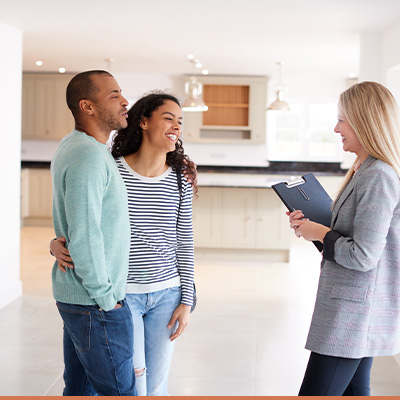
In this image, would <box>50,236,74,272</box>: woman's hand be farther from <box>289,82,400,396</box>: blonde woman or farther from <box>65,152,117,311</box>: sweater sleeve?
<box>289,82,400,396</box>: blonde woman

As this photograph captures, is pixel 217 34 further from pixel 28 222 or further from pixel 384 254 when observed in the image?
pixel 28 222

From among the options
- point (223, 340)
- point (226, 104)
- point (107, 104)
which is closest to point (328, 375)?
point (107, 104)

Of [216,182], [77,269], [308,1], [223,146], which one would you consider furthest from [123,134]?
[223,146]

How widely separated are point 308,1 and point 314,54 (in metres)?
2.91

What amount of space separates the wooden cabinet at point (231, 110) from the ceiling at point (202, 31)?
67 centimetres

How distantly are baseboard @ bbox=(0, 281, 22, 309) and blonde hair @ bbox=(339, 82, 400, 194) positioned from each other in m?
3.99

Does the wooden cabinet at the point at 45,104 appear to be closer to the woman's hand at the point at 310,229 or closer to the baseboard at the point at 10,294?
the baseboard at the point at 10,294

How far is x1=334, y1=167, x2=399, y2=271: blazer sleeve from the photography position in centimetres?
167

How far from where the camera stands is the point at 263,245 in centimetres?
718


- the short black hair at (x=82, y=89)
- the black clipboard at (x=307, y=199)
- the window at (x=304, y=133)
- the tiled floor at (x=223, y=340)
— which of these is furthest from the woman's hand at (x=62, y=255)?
the window at (x=304, y=133)

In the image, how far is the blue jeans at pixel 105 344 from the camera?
1.66 meters

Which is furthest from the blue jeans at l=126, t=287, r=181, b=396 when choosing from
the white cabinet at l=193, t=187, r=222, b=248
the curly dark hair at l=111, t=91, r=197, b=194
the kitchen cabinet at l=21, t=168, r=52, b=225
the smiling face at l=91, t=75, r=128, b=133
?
the kitchen cabinet at l=21, t=168, r=52, b=225

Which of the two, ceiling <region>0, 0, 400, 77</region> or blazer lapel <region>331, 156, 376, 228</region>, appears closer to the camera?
blazer lapel <region>331, 156, 376, 228</region>

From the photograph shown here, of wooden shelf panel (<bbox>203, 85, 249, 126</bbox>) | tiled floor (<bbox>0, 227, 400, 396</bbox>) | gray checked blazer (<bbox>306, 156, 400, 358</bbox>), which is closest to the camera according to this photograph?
gray checked blazer (<bbox>306, 156, 400, 358</bbox>)
